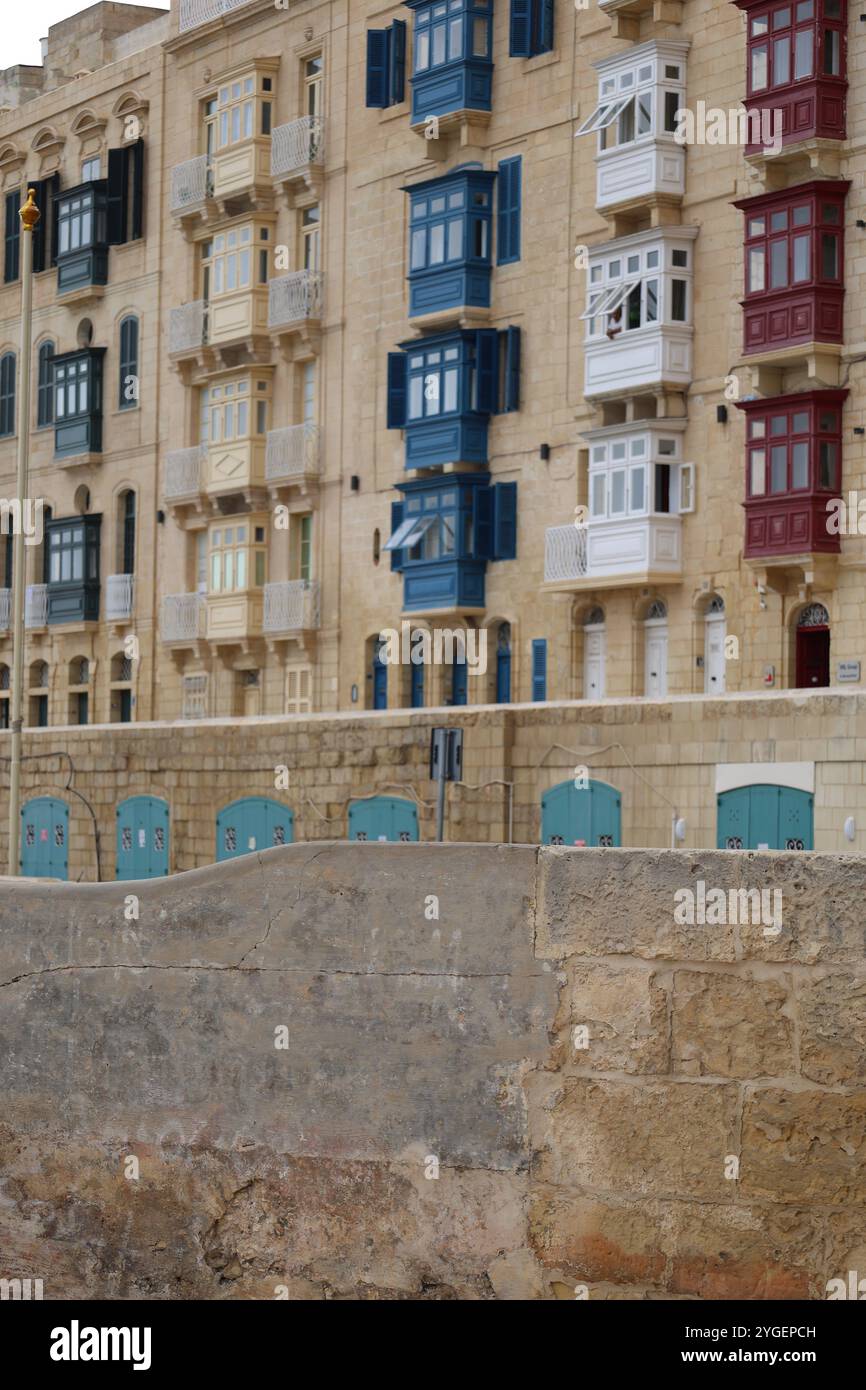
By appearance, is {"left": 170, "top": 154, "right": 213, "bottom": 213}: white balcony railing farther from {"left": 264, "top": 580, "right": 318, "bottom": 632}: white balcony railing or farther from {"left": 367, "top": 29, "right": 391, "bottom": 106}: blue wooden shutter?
{"left": 264, "top": 580, "right": 318, "bottom": 632}: white balcony railing

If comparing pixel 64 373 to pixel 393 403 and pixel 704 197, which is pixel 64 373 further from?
pixel 704 197

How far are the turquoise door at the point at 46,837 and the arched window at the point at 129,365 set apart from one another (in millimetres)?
13306

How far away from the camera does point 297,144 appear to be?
44.1m

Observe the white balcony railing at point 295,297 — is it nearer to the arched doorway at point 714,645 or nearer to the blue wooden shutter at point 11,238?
the arched doorway at point 714,645

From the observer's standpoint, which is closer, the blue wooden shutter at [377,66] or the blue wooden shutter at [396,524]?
the blue wooden shutter at [396,524]

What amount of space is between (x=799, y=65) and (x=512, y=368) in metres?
8.32

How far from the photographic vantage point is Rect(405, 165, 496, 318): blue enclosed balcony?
129 ft

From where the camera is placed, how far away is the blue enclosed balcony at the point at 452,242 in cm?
3928

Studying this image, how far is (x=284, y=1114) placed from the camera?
699cm

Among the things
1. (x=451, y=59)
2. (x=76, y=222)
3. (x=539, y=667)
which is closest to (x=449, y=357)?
(x=451, y=59)

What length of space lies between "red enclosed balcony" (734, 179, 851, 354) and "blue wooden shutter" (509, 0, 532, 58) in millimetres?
6811

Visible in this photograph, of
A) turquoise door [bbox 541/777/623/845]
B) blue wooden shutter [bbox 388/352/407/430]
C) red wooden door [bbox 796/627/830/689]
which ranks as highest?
blue wooden shutter [bbox 388/352/407/430]

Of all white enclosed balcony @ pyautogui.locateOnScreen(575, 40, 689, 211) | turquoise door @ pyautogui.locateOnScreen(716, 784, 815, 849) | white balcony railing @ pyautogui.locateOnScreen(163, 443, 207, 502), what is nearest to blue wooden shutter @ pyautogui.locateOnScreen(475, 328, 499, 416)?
white enclosed balcony @ pyautogui.locateOnScreen(575, 40, 689, 211)

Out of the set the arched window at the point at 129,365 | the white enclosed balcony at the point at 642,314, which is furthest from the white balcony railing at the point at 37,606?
the white enclosed balcony at the point at 642,314
